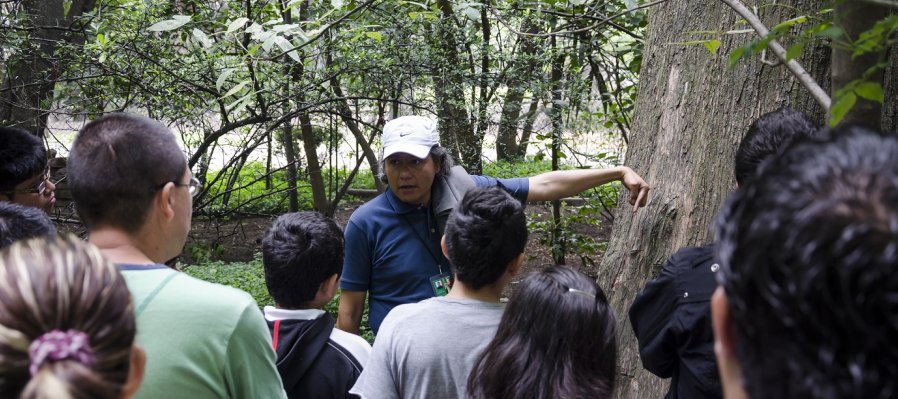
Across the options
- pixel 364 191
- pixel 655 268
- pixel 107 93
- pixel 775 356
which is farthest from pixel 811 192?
pixel 364 191

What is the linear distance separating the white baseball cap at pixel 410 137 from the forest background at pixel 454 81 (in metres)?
0.59

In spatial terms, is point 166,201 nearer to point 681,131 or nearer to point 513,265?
point 513,265

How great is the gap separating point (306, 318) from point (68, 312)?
5.10 ft

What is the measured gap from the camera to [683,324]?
7.63 ft

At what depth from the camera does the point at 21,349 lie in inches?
42.8

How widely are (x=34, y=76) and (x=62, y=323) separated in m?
6.30

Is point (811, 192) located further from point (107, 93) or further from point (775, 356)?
point (107, 93)

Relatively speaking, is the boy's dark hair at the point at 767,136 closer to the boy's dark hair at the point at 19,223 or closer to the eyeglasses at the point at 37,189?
the boy's dark hair at the point at 19,223

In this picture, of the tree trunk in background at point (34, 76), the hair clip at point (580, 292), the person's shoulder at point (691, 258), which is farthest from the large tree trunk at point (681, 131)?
the tree trunk in background at point (34, 76)

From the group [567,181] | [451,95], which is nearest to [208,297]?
[567,181]

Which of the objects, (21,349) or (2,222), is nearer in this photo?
(21,349)

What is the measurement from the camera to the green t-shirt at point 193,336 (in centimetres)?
172

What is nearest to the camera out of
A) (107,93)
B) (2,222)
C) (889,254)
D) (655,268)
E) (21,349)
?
(889,254)

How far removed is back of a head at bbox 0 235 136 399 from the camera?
107 cm
